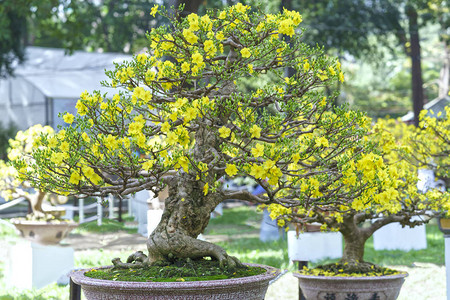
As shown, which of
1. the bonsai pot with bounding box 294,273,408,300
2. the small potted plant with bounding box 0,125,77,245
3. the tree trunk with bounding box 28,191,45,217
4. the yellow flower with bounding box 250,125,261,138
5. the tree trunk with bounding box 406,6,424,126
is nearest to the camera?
the yellow flower with bounding box 250,125,261,138

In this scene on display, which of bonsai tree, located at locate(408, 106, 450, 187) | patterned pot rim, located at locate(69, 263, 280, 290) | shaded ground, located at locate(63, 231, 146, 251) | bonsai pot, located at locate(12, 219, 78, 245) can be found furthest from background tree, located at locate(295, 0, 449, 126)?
patterned pot rim, located at locate(69, 263, 280, 290)

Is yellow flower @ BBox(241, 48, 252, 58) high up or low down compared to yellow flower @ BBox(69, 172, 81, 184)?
up

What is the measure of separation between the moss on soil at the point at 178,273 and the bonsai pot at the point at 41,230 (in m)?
3.51

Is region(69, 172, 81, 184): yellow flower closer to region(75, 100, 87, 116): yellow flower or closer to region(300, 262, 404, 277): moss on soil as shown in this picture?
region(75, 100, 87, 116): yellow flower

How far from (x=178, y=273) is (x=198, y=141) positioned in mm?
746

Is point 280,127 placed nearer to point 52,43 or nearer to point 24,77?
point 24,77

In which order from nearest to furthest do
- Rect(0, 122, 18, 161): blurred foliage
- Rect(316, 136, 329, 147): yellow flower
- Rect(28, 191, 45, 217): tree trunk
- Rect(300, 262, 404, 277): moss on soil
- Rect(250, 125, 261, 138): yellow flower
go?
Rect(250, 125, 261, 138): yellow flower → Rect(316, 136, 329, 147): yellow flower → Rect(300, 262, 404, 277): moss on soil → Rect(28, 191, 45, 217): tree trunk → Rect(0, 122, 18, 161): blurred foliage

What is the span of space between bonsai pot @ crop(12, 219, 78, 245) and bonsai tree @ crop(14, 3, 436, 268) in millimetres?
3407

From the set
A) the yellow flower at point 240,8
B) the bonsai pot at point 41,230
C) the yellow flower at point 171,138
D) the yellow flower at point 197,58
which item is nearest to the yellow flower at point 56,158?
the yellow flower at point 171,138

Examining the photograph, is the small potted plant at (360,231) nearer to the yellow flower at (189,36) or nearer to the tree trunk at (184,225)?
the tree trunk at (184,225)

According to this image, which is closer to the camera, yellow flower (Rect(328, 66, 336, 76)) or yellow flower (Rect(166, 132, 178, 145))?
yellow flower (Rect(166, 132, 178, 145))

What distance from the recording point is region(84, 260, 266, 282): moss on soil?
276cm

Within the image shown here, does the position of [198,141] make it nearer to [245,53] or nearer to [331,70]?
[245,53]

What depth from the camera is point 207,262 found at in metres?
3.08
